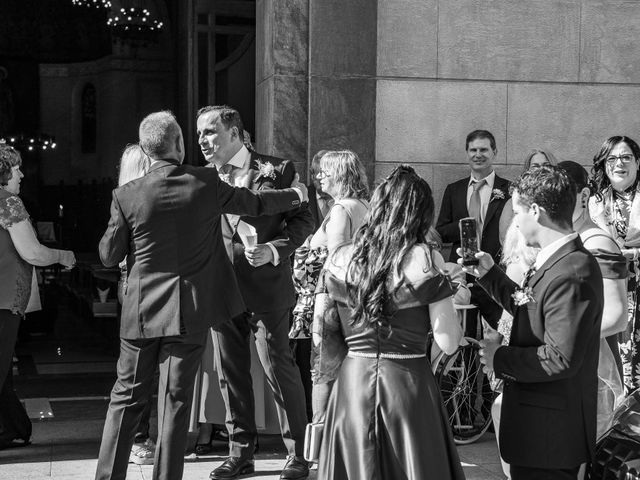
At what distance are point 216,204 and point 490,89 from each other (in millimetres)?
3944

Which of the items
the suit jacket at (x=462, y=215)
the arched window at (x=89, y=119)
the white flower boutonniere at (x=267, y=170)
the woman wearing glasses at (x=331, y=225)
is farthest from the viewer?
the arched window at (x=89, y=119)

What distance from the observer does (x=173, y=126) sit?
201 inches

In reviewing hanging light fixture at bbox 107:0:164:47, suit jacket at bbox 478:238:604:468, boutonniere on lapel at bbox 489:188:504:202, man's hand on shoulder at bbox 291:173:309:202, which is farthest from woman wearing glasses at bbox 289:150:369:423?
hanging light fixture at bbox 107:0:164:47

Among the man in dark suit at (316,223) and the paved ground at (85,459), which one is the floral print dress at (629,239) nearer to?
the paved ground at (85,459)

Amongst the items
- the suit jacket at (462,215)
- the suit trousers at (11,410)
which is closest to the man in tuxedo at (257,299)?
the suit trousers at (11,410)

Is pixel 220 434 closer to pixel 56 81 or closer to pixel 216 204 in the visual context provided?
pixel 216 204

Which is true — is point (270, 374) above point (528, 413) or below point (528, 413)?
below

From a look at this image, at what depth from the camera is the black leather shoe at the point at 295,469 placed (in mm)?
5781

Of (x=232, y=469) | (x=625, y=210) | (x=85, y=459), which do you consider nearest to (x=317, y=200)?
(x=625, y=210)

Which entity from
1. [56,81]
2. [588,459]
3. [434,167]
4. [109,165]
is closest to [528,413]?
[588,459]

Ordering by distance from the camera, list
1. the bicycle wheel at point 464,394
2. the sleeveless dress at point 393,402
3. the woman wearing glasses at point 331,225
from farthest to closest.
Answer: the bicycle wheel at point 464,394 → the woman wearing glasses at point 331,225 → the sleeveless dress at point 393,402

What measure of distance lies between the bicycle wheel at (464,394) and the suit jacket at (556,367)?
300 centimetres

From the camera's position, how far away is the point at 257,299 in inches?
234

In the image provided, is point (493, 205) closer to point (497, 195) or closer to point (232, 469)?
point (497, 195)
